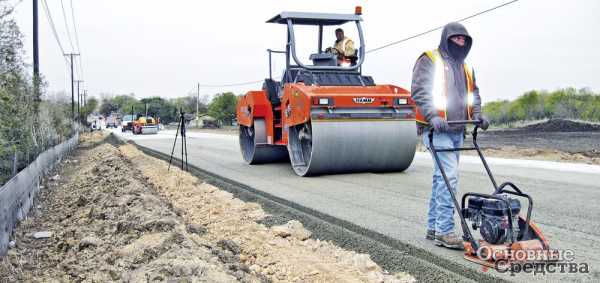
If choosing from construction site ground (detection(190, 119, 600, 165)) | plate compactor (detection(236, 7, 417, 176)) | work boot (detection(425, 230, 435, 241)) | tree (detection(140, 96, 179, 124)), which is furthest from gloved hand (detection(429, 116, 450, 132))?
tree (detection(140, 96, 179, 124))

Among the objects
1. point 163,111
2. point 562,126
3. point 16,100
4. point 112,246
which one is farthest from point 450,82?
point 163,111

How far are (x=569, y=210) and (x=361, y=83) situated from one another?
4493 mm

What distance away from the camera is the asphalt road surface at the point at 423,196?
4836 mm

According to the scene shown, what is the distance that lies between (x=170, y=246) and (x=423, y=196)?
147 inches

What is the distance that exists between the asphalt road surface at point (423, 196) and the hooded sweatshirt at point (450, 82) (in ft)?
3.76

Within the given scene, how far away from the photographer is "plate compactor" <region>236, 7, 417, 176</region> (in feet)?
28.9

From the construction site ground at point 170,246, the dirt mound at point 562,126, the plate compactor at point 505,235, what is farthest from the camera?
the dirt mound at point 562,126

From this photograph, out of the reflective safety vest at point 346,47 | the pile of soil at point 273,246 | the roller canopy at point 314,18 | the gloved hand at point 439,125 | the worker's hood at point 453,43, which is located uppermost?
the roller canopy at point 314,18

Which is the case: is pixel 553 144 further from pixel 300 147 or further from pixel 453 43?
pixel 453 43

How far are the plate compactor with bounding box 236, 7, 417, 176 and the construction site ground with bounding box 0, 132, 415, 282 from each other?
1.87 meters

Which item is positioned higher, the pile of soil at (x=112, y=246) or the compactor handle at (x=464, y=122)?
the compactor handle at (x=464, y=122)

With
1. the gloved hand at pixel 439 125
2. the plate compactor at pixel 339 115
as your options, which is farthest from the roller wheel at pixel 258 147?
the gloved hand at pixel 439 125

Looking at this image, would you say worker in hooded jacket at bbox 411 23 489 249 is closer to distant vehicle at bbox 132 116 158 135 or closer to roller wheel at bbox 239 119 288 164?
roller wheel at bbox 239 119 288 164

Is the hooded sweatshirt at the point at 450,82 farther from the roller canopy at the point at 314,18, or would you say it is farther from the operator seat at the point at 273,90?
the operator seat at the point at 273,90
